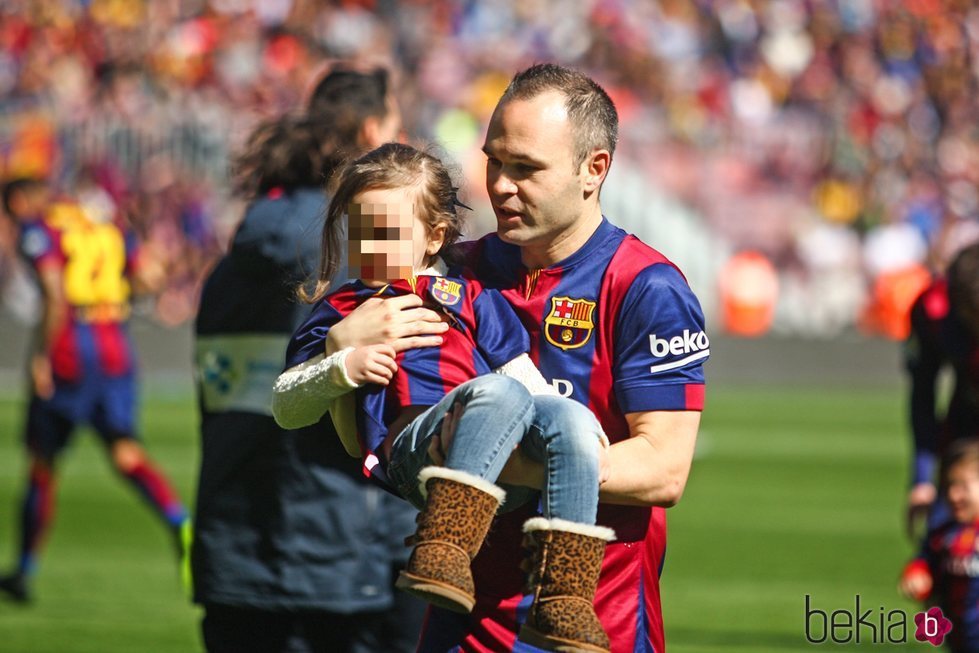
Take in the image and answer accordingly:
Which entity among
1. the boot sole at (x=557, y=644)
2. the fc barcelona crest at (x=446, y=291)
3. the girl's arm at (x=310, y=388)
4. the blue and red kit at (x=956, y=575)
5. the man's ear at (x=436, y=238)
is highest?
the man's ear at (x=436, y=238)

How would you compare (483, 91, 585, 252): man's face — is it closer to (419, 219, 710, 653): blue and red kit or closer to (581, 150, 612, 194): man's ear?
(581, 150, 612, 194): man's ear

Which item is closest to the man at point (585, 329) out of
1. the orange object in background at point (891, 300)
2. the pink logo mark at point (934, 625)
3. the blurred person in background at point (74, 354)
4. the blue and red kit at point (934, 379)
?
the pink logo mark at point (934, 625)

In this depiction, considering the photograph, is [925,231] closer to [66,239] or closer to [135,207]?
[135,207]

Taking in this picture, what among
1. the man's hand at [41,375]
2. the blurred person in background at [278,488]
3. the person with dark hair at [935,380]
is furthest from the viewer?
the man's hand at [41,375]

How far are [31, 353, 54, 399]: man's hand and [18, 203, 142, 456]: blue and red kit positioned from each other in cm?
6

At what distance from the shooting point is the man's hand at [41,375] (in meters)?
10.0

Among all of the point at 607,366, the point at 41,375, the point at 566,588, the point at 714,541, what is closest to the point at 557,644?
the point at 566,588

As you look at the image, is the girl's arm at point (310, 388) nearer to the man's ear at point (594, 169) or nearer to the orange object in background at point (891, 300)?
the man's ear at point (594, 169)

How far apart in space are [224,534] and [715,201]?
67.1 ft

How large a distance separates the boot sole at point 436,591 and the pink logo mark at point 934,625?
325 centimetres

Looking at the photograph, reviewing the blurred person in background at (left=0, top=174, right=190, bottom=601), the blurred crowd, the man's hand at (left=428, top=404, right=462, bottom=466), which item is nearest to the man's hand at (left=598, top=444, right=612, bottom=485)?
the man's hand at (left=428, top=404, right=462, bottom=466)

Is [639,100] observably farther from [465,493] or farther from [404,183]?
[465,493]

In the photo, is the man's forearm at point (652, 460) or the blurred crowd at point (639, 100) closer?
the man's forearm at point (652, 460)

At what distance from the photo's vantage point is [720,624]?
28.7 feet
